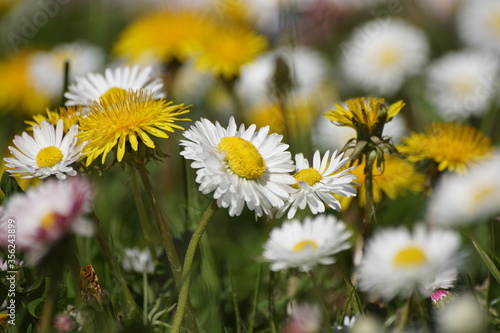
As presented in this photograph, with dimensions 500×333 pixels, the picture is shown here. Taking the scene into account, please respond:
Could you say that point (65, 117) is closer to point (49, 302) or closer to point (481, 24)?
point (49, 302)

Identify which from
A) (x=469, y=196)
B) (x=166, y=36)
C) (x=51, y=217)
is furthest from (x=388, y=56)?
(x=51, y=217)

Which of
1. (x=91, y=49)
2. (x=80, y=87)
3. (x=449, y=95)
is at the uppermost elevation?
(x=91, y=49)

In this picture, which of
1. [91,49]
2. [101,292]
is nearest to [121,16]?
[91,49]

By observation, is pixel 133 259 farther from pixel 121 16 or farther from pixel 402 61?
pixel 121 16

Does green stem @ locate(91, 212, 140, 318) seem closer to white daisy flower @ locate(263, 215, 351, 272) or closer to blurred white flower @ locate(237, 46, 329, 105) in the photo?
white daisy flower @ locate(263, 215, 351, 272)

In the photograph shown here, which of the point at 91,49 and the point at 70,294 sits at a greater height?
the point at 91,49

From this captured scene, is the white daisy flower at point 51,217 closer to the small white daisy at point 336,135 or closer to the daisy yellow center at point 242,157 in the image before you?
the daisy yellow center at point 242,157

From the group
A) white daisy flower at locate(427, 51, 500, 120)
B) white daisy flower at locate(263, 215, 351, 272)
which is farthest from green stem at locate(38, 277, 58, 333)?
white daisy flower at locate(427, 51, 500, 120)
